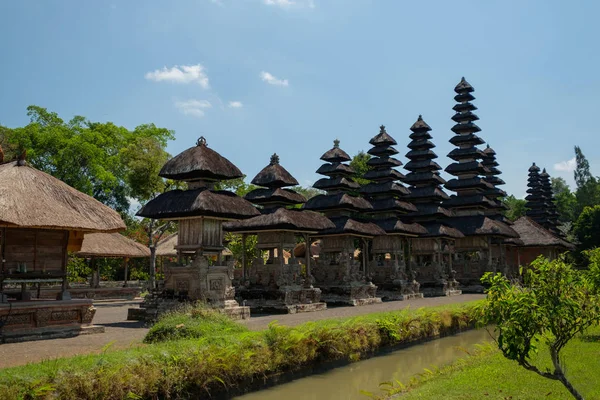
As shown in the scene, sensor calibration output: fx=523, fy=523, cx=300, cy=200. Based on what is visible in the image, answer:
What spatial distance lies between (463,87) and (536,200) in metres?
23.4

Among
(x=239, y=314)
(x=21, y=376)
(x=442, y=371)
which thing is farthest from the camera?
(x=239, y=314)

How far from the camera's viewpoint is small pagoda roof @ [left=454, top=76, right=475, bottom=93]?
4453 cm

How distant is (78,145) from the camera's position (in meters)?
38.4

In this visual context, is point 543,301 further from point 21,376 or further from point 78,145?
point 78,145

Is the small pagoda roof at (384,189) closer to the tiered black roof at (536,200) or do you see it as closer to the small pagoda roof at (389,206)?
the small pagoda roof at (389,206)

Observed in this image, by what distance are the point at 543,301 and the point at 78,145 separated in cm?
3759

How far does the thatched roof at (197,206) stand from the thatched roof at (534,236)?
3334 cm

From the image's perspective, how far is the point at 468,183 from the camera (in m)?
40.9

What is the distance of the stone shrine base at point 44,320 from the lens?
13636 millimetres

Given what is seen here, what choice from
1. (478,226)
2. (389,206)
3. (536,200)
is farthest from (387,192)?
(536,200)

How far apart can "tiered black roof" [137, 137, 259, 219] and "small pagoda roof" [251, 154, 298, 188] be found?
3817 mm

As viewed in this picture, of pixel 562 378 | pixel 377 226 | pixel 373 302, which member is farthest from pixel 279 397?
pixel 377 226

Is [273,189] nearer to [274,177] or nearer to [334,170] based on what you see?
[274,177]

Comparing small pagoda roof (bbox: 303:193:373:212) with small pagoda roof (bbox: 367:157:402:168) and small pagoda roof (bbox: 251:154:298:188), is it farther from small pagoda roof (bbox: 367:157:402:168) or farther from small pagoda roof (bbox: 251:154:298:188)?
small pagoda roof (bbox: 367:157:402:168)
